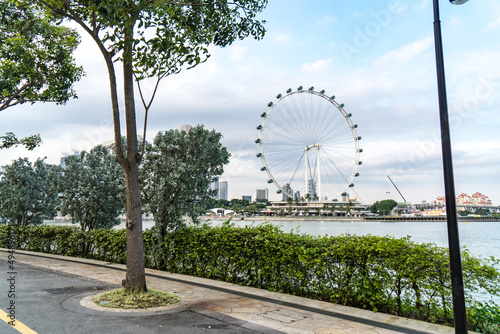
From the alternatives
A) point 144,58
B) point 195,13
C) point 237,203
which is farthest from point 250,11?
point 237,203

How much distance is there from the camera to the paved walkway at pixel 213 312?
18.6 feet

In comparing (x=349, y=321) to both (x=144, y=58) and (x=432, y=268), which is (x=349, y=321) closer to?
(x=432, y=268)

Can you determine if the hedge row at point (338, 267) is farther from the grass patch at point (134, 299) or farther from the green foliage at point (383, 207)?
the green foliage at point (383, 207)

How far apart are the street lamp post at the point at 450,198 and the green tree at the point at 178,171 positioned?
7.21 meters

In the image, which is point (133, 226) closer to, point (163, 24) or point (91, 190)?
point (163, 24)

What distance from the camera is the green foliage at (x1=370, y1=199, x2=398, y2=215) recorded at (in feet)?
398

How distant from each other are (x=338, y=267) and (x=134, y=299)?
4304mm

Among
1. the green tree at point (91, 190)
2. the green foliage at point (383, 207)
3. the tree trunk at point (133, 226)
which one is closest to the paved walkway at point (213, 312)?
the tree trunk at point (133, 226)

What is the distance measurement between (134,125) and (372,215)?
126 m

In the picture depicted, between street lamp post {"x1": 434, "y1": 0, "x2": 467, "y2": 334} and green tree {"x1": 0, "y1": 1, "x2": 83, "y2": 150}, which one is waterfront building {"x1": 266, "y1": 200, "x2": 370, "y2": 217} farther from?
street lamp post {"x1": 434, "y1": 0, "x2": 467, "y2": 334}

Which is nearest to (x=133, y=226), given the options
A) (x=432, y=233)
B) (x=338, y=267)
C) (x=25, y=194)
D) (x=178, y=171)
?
(x=178, y=171)

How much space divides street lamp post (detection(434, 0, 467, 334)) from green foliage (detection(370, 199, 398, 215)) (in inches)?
4902

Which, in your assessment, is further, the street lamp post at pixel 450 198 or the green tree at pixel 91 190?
the green tree at pixel 91 190

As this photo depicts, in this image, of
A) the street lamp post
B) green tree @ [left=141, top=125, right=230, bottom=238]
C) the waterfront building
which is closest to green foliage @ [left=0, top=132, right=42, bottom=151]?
green tree @ [left=141, top=125, right=230, bottom=238]
